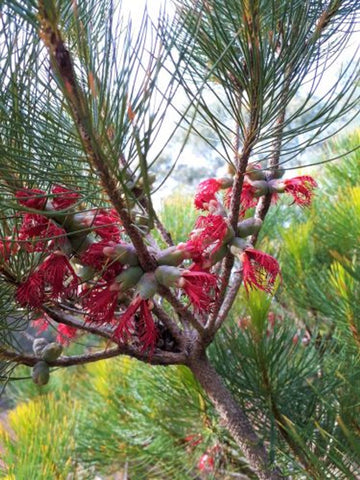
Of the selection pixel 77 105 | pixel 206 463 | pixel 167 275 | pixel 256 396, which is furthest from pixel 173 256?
pixel 206 463

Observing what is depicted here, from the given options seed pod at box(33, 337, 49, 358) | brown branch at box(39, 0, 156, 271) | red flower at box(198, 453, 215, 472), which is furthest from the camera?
red flower at box(198, 453, 215, 472)

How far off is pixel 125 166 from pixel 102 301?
0.36 ft

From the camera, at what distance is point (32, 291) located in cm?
33

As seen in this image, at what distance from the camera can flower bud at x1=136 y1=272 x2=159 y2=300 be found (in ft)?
1.00

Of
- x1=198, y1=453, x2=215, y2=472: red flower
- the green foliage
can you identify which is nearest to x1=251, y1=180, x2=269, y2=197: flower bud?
the green foliage

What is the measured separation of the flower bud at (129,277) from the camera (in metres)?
0.31

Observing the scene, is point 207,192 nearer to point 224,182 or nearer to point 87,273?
point 224,182

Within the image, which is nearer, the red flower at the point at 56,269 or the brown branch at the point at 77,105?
the brown branch at the point at 77,105

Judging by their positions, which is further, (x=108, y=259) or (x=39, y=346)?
→ (x=39, y=346)

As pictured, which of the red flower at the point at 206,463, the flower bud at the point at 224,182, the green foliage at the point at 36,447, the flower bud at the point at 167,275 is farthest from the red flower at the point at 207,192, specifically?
the red flower at the point at 206,463

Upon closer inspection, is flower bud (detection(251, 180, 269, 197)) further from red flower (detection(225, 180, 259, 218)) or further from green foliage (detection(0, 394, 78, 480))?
green foliage (detection(0, 394, 78, 480))

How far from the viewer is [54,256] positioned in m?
0.32

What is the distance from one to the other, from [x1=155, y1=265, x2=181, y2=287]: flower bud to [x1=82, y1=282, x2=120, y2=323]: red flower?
0.03m

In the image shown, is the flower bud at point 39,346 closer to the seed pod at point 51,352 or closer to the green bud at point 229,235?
the seed pod at point 51,352
